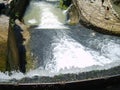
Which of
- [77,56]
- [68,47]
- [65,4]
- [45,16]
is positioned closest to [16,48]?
[68,47]

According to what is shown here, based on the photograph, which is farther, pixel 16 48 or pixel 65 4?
pixel 65 4

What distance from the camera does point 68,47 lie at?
16.0 metres

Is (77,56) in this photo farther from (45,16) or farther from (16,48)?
(45,16)

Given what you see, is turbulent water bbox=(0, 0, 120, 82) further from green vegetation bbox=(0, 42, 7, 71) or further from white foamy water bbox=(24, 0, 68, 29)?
green vegetation bbox=(0, 42, 7, 71)

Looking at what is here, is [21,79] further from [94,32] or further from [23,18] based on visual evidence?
[23,18]

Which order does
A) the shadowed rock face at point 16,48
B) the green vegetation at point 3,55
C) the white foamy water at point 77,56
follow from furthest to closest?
the white foamy water at point 77,56
the shadowed rock face at point 16,48
the green vegetation at point 3,55

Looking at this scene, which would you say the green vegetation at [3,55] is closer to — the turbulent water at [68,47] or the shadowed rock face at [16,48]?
the shadowed rock face at [16,48]

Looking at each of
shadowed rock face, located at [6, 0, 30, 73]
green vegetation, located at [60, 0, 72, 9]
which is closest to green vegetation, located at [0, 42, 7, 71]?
shadowed rock face, located at [6, 0, 30, 73]

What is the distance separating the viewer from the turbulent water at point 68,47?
14430 mm

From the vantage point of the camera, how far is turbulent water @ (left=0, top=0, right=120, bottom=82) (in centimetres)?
1443

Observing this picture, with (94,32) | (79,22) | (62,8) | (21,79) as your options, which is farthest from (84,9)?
(21,79)

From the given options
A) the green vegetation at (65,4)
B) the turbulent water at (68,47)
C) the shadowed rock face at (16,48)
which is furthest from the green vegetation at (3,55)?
the green vegetation at (65,4)

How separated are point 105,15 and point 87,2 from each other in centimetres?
229

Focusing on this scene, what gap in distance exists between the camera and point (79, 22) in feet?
61.1
